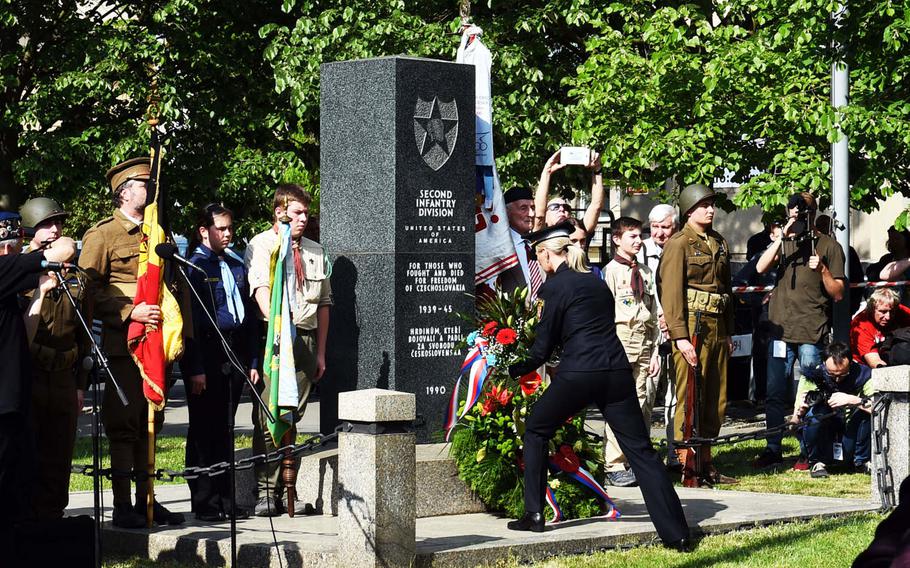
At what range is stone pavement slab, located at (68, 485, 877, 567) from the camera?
8.60 metres

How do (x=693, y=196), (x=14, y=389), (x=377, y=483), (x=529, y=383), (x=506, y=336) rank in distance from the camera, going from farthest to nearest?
(x=693, y=196), (x=529, y=383), (x=506, y=336), (x=377, y=483), (x=14, y=389)

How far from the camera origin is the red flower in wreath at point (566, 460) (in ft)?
32.6

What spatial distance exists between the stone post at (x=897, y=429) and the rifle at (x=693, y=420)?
1.49m

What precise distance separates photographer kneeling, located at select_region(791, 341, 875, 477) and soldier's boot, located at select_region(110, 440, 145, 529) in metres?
6.01

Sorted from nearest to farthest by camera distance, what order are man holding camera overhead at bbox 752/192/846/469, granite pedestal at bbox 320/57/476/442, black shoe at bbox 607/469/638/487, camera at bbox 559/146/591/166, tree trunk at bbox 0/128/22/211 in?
granite pedestal at bbox 320/57/476/442
black shoe at bbox 607/469/638/487
camera at bbox 559/146/591/166
man holding camera overhead at bbox 752/192/846/469
tree trunk at bbox 0/128/22/211

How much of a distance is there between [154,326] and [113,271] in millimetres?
578

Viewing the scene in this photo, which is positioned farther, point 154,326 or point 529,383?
point 529,383

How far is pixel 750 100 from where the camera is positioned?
16391 mm

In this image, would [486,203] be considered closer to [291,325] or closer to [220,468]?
[291,325]

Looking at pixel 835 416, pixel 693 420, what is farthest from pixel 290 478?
pixel 835 416

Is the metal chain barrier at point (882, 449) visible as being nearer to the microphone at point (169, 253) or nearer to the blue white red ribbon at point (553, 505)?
the blue white red ribbon at point (553, 505)

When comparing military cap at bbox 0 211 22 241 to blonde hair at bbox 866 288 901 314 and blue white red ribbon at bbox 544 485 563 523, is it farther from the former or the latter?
blonde hair at bbox 866 288 901 314

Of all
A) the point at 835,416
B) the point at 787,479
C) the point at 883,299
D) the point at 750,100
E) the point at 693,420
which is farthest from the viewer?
the point at 750,100

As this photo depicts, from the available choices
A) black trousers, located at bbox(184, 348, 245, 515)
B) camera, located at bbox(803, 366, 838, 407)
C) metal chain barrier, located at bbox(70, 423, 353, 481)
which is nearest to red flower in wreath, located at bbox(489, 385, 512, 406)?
metal chain barrier, located at bbox(70, 423, 353, 481)
